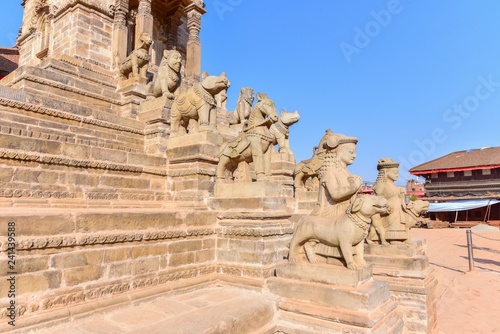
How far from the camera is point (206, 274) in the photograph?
4.88m

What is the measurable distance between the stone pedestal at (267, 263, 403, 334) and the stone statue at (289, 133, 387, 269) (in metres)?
0.21

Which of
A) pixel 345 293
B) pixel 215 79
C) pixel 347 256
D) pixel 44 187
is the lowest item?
pixel 345 293

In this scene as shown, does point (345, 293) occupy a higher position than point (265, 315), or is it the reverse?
point (345, 293)

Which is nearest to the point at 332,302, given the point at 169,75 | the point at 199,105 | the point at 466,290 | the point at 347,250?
the point at 347,250

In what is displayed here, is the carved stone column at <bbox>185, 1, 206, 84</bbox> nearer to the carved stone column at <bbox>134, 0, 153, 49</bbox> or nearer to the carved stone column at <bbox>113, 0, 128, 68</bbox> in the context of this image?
the carved stone column at <bbox>134, 0, 153, 49</bbox>

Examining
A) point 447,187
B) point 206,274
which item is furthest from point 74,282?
point 447,187

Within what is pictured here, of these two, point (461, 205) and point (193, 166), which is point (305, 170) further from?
point (461, 205)

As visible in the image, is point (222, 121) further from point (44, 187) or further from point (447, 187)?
point (447, 187)

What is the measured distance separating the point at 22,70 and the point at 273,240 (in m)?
8.64

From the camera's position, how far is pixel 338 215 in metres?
4.19

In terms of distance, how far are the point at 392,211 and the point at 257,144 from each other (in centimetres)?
269

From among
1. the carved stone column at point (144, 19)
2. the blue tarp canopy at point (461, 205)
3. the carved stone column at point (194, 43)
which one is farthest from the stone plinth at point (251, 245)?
the blue tarp canopy at point (461, 205)

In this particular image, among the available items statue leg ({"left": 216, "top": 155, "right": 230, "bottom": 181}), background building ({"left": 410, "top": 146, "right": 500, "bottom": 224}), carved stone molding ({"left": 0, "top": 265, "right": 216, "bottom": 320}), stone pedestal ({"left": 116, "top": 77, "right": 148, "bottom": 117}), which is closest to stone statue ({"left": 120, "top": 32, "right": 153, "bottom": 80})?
stone pedestal ({"left": 116, "top": 77, "right": 148, "bottom": 117})

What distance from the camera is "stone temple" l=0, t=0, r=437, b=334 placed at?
3342 millimetres
